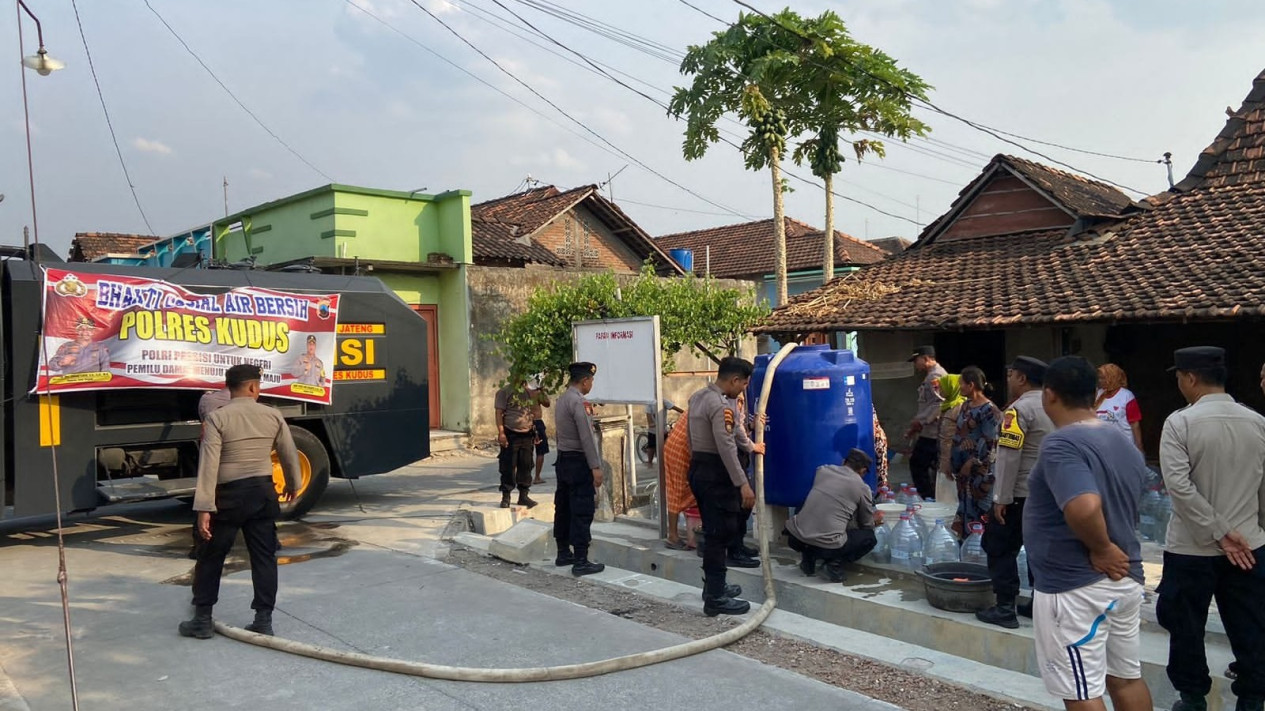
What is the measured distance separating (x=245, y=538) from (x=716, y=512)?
10.2 feet

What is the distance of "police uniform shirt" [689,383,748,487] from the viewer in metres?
6.09

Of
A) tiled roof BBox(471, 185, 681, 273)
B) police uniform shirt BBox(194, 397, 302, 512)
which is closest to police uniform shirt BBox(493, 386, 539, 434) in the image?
police uniform shirt BBox(194, 397, 302, 512)

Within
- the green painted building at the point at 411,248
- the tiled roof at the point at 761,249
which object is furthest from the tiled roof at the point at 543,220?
the tiled roof at the point at 761,249

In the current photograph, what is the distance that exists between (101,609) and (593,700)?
13.5 ft

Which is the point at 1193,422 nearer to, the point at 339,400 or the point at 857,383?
the point at 857,383

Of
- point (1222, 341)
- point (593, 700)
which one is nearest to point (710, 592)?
point (593, 700)

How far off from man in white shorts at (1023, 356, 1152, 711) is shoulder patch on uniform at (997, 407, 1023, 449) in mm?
1759

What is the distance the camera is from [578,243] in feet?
79.5

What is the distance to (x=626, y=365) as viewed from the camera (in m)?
8.63

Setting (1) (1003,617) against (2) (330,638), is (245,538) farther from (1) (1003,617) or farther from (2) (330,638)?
(1) (1003,617)

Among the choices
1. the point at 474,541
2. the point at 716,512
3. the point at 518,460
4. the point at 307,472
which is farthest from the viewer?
the point at 518,460

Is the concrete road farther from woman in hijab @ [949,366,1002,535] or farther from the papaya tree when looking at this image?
the papaya tree

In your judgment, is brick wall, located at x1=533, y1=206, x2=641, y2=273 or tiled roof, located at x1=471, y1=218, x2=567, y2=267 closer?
tiled roof, located at x1=471, y1=218, x2=567, y2=267

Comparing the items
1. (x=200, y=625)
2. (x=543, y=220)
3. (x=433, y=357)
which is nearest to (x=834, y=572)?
(x=200, y=625)
